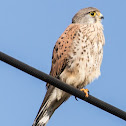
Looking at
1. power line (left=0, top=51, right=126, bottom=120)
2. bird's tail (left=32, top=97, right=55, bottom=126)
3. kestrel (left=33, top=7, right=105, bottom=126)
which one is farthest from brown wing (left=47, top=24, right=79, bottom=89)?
power line (left=0, top=51, right=126, bottom=120)

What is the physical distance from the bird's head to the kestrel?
0.99ft

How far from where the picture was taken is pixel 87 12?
5.99 meters

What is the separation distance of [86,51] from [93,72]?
13.9 inches

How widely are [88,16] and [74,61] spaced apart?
1159 mm

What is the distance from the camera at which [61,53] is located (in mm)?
5207

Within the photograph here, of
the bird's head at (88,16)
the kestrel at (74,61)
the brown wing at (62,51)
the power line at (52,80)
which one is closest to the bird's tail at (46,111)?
the kestrel at (74,61)

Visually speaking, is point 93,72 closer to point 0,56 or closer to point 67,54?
point 67,54

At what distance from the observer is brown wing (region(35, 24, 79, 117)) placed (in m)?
5.16

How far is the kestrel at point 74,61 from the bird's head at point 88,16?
0.99 feet

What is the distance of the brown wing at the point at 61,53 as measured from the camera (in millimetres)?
5160

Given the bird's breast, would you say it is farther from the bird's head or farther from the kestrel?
the bird's head

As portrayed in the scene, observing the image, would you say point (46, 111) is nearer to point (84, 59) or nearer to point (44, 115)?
point (44, 115)

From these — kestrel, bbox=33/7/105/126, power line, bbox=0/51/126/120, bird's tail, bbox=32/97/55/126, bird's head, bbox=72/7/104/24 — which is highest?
bird's head, bbox=72/7/104/24

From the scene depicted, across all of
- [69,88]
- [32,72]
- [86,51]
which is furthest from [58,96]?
[32,72]
